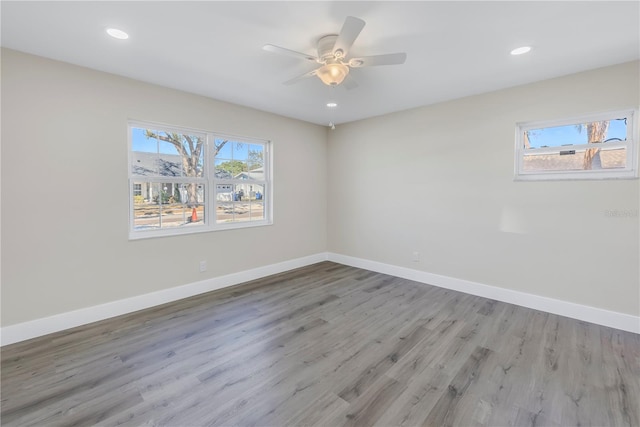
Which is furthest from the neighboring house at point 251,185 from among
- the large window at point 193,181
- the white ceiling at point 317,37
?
the white ceiling at point 317,37

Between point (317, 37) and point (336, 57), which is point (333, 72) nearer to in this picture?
point (336, 57)

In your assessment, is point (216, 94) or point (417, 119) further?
point (417, 119)

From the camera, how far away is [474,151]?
3.59m

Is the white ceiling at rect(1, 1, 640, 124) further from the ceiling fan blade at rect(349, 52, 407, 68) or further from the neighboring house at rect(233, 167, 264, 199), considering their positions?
the neighboring house at rect(233, 167, 264, 199)

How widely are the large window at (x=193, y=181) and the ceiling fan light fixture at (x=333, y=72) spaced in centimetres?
206

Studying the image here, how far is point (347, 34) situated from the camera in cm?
187

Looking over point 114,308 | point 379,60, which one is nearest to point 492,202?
point 379,60

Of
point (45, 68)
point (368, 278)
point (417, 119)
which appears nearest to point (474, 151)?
point (417, 119)

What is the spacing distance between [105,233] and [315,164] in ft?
10.5

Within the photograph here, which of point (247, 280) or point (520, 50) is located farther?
point (247, 280)

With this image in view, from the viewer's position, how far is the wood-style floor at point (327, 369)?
67.4 inches

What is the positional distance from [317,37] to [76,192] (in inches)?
105

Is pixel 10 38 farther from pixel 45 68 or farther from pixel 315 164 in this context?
pixel 315 164

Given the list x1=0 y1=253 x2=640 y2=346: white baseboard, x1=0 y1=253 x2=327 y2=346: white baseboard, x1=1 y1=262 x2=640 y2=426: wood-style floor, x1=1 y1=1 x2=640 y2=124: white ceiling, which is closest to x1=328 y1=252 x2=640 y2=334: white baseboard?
x1=0 y1=253 x2=640 y2=346: white baseboard
